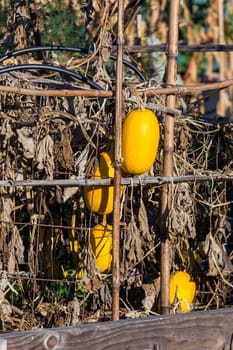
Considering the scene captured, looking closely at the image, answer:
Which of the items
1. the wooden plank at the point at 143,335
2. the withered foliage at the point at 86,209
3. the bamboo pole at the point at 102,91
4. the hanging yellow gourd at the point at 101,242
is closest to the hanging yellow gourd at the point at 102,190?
the withered foliage at the point at 86,209

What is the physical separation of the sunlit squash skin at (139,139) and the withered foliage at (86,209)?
0.45ft

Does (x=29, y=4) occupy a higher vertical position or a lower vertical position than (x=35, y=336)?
higher

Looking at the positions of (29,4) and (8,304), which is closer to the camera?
(8,304)

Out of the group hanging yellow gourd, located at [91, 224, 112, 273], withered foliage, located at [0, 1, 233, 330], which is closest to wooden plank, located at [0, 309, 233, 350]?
withered foliage, located at [0, 1, 233, 330]

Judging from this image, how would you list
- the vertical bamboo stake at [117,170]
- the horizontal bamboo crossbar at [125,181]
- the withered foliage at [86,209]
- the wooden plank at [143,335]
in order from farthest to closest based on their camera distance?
the withered foliage at [86,209] → the horizontal bamboo crossbar at [125,181] → the vertical bamboo stake at [117,170] → the wooden plank at [143,335]

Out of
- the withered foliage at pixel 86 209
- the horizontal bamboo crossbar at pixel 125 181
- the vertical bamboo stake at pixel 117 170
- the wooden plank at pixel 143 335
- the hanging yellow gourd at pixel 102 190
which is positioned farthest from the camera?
the withered foliage at pixel 86 209

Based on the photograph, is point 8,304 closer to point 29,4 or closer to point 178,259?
point 178,259

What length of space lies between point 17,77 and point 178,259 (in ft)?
4.80

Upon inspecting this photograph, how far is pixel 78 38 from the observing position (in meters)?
6.70

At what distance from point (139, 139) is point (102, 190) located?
39 cm

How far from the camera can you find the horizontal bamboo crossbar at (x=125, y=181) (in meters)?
4.03

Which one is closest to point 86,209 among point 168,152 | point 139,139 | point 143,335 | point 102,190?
point 102,190

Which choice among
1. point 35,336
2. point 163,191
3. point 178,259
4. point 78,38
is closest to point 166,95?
point 163,191

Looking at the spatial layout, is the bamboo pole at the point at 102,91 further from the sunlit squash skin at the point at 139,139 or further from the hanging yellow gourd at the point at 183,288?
the hanging yellow gourd at the point at 183,288
